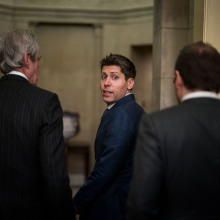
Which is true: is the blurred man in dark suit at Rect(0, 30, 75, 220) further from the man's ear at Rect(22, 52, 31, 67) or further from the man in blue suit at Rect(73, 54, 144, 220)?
the man in blue suit at Rect(73, 54, 144, 220)

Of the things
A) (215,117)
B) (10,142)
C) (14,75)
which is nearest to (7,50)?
(14,75)

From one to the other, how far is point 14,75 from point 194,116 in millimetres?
1160

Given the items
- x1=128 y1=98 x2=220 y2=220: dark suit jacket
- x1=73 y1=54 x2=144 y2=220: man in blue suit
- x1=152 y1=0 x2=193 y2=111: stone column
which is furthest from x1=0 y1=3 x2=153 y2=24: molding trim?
x1=128 y1=98 x2=220 y2=220: dark suit jacket

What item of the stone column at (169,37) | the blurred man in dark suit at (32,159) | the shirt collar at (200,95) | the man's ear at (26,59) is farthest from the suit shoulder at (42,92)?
the stone column at (169,37)

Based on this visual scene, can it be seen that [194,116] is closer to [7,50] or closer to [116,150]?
[116,150]

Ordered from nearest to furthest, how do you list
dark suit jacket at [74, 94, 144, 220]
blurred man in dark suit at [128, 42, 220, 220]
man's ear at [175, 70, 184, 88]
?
blurred man in dark suit at [128, 42, 220, 220] < man's ear at [175, 70, 184, 88] < dark suit jacket at [74, 94, 144, 220]

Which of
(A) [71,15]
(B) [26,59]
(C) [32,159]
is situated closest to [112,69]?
(B) [26,59]

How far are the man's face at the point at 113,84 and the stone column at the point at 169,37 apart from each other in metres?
1.83

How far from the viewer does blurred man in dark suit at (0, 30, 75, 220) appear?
7.79 feet

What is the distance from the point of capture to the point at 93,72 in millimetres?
9500

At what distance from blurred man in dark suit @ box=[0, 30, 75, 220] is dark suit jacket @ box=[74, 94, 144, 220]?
1.07ft

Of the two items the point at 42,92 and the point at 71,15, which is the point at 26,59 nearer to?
the point at 42,92

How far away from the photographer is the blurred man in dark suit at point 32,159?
2.38 m

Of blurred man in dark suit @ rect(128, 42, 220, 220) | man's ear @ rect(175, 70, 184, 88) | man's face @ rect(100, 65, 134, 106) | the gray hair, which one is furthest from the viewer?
man's face @ rect(100, 65, 134, 106)
